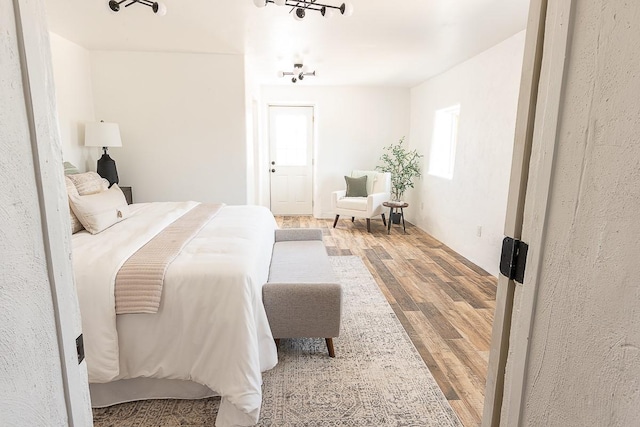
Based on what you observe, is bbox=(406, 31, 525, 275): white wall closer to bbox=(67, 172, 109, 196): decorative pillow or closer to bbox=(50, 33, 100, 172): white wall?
bbox=(67, 172, 109, 196): decorative pillow

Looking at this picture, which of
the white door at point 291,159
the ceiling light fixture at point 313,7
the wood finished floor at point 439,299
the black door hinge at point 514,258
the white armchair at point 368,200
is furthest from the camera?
the white door at point 291,159

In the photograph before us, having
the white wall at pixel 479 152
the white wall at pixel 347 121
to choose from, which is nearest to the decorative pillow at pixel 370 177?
the white wall at pixel 347 121

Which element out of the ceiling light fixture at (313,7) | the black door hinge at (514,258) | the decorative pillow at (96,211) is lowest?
the decorative pillow at (96,211)

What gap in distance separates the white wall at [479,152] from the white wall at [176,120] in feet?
8.54

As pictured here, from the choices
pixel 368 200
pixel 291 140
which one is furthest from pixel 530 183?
pixel 291 140

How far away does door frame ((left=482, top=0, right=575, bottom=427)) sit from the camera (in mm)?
778

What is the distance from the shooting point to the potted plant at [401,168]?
19.9 ft

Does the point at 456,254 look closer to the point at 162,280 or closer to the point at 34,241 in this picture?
the point at 162,280

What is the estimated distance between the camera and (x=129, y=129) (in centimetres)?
449

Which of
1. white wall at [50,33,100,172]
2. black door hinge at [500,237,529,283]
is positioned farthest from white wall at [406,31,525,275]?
white wall at [50,33,100,172]

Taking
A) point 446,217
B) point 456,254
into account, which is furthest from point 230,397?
point 446,217

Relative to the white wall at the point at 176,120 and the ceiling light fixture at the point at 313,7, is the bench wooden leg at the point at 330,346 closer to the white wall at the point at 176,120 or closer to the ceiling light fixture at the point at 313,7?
the ceiling light fixture at the point at 313,7

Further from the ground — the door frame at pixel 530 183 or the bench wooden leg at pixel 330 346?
the door frame at pixel 530 183

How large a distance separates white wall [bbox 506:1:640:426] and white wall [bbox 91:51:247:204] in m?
4.18
